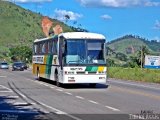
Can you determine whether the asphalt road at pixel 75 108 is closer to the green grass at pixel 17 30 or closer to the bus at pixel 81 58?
the bus at pixel 81 58

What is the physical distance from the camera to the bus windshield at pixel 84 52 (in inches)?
1115

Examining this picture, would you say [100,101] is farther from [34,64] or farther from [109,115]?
[34,64]

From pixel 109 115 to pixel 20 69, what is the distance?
190 feet

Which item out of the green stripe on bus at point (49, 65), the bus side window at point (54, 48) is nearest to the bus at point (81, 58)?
the bus side window at point (54, 48)

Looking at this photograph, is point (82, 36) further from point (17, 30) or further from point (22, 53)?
point (17, 30)

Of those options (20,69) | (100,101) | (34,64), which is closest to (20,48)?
(20,69)

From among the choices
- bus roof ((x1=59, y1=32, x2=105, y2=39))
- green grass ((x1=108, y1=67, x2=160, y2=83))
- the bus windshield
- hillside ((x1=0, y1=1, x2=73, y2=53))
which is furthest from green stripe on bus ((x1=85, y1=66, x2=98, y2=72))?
hillside ((x1=0, y1=1, x2=73, y2=53))

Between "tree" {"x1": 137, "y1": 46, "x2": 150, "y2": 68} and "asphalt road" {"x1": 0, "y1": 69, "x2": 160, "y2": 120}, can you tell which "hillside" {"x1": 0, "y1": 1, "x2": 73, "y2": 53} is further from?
"asphalt road" {"x1": 0, "y1": 69, "x2": 160, "y2": 120}

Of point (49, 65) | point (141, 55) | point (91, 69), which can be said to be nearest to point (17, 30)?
point (141, 55)

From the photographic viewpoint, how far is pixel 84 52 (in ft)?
93.4

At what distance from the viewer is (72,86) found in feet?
102

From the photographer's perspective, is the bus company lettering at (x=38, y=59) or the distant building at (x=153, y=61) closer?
the bus company lettering at (x=38, y=59)

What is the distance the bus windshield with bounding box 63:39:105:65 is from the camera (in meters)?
28.3

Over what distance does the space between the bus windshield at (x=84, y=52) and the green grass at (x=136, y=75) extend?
1232cm
